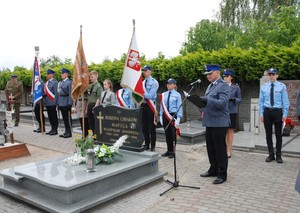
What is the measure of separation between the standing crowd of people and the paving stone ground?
0.96 ft

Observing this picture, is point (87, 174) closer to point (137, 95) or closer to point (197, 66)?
point (137, 95)

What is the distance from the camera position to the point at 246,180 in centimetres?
547

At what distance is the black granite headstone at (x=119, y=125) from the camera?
5.67m

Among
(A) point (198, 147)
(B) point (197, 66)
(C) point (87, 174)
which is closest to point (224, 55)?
(B) point (197, 66)

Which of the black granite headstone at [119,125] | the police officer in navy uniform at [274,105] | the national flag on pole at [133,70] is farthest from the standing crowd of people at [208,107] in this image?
the national flag on pole at [133,70]

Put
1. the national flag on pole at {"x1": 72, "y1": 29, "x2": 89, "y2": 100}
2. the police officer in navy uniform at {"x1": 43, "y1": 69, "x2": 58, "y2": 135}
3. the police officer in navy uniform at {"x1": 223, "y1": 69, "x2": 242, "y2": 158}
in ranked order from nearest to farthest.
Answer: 1. the police officer in navy uniform at {"x1": 223, "y1": 69, "x2": 242, "y2": 158}
2. the national flag on pole at {"x1": 72, "y1": 29, "x2": 89, "y2": 100}
3. the police officer in navy uniform at {"x1": 43, "y1": 69, "x2": 58, "y2": 135}

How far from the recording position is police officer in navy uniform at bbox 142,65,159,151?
7180 millimetres

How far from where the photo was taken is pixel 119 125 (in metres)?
5.95

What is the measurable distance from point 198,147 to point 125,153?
2880 mm

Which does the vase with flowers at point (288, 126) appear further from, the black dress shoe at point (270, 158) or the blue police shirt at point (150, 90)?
the blue police shirt at point (150, 90)

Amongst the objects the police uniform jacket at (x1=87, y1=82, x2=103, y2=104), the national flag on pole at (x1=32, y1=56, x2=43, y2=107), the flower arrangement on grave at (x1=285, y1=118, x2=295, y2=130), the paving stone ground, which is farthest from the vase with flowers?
the national flag on pole at (x1=32, y1=56, x2=43, y2=107)

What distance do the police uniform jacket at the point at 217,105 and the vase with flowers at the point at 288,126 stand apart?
4.18 meters

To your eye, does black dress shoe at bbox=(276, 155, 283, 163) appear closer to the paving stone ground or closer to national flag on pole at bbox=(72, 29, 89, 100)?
the paving stone ground

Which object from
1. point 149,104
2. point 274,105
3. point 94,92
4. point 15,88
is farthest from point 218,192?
point 15,88
